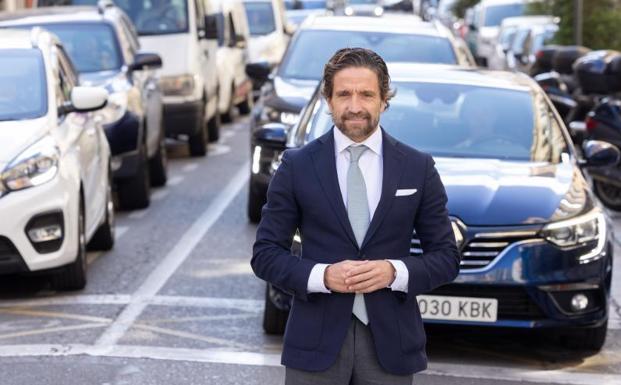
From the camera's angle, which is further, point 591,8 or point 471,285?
point 591,8

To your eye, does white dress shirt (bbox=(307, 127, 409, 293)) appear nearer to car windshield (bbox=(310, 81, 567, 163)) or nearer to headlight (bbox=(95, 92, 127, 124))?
car windshield (bbox=(310, 81, 567, 163))

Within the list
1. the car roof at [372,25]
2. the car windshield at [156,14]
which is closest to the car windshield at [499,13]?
the car windshield at [156,14]

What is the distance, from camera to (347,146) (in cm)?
469

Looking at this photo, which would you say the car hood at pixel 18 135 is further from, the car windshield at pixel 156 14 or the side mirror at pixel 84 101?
the car windshield at pixel 156 14

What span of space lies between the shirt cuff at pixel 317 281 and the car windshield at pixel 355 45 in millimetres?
9595

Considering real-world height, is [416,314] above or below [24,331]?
above

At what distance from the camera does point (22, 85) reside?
1096cm

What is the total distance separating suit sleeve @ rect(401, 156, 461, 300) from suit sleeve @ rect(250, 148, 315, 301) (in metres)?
0.33

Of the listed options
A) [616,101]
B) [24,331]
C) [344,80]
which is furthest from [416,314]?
[616,101]

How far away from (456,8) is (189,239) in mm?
53249

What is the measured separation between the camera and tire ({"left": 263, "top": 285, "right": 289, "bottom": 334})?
28.7 feet

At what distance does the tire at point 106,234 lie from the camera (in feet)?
39.2

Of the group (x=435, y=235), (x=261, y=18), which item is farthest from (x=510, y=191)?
(x=261, y=18)

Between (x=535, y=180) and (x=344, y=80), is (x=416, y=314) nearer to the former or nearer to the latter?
(x=344, y=80)
